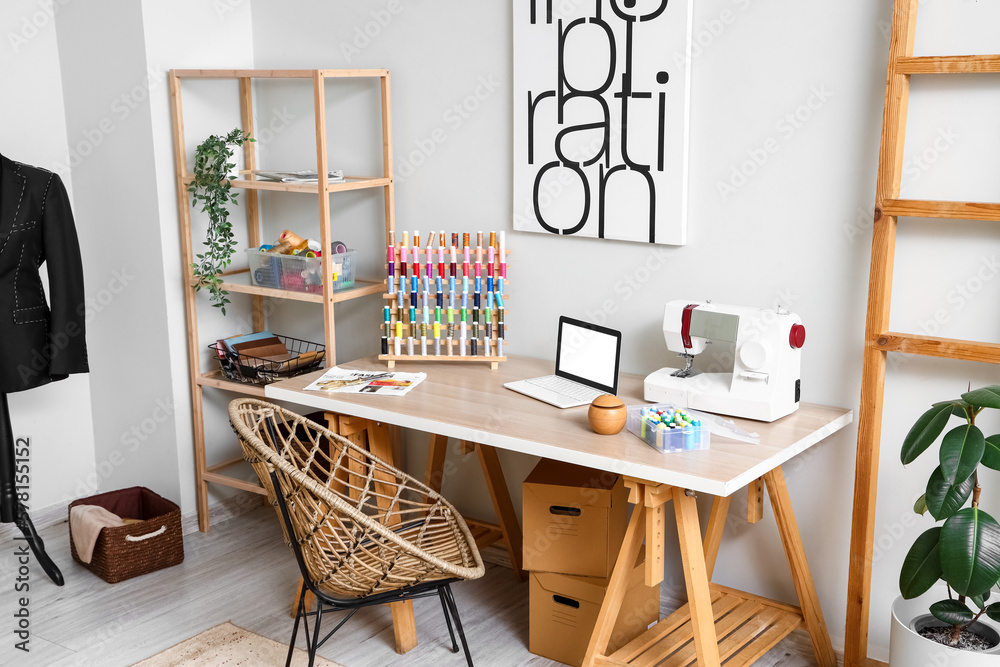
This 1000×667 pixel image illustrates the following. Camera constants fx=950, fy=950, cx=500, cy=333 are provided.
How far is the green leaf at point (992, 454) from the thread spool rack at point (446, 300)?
4.54ft

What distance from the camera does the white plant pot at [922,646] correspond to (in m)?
2.04

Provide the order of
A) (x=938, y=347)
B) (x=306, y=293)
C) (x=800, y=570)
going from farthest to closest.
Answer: (x=306, y=293)
(x=800, y=570)
(x=938, y=347)

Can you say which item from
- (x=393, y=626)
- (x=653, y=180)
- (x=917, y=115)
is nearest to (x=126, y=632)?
(x=393, y=626)

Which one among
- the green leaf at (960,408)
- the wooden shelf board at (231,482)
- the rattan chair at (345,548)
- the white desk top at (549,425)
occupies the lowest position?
the wooden shelf board at (231,482)

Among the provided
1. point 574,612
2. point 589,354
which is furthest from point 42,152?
point 574,612

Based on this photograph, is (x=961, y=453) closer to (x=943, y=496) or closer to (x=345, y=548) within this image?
(x=943, y=496)

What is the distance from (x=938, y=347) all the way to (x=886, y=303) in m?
0.16

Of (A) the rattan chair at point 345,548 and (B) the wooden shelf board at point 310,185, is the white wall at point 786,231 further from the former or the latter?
(A) the rattan chair at point 345,548

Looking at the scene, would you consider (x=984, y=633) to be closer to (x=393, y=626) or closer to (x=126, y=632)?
(x=393, y=626)

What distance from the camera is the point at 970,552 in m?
1.99

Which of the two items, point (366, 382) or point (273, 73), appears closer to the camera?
point (366, 382)

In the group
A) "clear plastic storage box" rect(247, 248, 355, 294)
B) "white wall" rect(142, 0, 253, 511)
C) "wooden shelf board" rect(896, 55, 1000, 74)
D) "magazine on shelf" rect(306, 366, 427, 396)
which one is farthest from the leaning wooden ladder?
"white wall" rect(142, 0, 253, 511)

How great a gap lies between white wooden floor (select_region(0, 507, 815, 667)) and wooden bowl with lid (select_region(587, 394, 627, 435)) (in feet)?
2.47

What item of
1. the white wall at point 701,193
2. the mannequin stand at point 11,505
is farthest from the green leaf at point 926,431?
the mannequin stand at point 11,505
